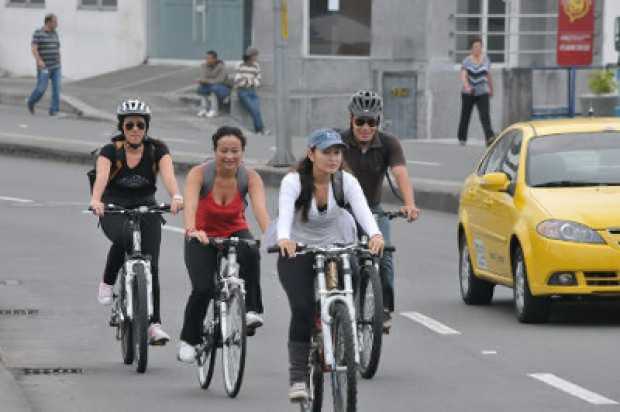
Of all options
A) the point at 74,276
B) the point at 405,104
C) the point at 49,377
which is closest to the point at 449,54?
the point at 405,104

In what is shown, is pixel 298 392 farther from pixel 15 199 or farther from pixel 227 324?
pixel 15 199

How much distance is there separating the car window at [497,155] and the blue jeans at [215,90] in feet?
73.1

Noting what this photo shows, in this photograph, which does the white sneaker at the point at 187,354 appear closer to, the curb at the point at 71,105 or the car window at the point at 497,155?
the car window at the point at 497,155

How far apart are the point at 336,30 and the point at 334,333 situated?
31972 millimetres

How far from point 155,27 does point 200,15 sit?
116 centimetres

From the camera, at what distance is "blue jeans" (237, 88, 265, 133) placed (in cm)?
3747

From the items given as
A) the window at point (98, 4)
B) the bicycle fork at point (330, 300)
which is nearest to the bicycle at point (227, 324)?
the bicycle fork at point (330, 300)

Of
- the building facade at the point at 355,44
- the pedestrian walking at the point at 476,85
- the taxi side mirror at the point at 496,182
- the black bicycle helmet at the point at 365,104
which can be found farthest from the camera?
the building facade at the point at 355,44

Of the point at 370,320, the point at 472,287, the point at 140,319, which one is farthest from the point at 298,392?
the point at 472,287

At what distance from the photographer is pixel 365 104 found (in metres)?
12.9

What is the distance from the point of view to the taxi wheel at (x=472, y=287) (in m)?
16.1

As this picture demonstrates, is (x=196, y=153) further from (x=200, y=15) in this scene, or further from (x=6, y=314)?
(x=6, y=314)

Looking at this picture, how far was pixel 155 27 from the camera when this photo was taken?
43281 mm

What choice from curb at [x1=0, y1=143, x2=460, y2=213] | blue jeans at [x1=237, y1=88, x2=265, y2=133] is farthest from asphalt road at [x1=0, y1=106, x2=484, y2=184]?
blue jeans at [x1=237, y1=88, x2=265, y2=133]
